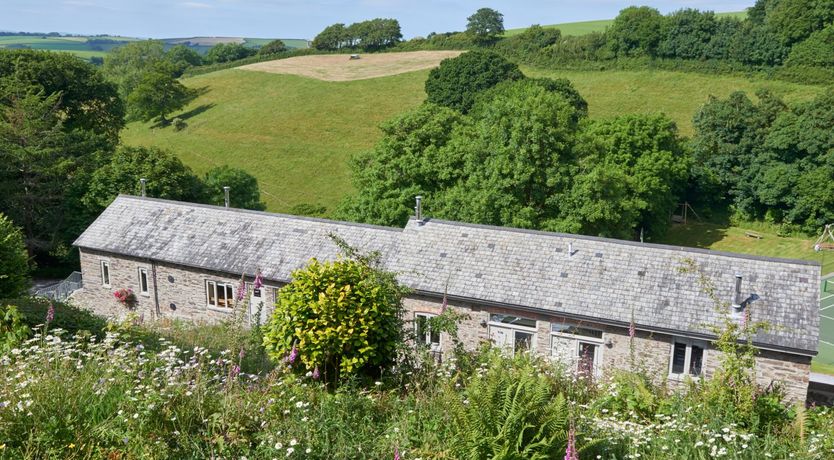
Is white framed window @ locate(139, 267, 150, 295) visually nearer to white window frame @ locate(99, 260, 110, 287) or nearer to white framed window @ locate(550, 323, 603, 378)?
white window frame @ locate(99, 260, 110, 287)

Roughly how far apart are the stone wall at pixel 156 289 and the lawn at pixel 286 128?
2725 cm

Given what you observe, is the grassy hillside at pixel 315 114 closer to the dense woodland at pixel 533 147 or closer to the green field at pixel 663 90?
the green field at pixel 663 90

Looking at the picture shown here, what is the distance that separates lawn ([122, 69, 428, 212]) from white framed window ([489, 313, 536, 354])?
36076mm

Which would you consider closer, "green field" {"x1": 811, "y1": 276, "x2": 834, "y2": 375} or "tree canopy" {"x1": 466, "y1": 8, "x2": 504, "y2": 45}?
"green field" {"x1": 811, "y1": 276, "x2": 834, "y2": 375}

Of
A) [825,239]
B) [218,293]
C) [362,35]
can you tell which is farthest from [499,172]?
[362,35]

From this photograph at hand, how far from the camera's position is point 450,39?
311ft

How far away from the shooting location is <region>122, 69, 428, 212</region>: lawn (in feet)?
195

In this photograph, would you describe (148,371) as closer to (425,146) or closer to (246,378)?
(246,378)

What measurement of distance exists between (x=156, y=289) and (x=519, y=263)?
44.7 ft

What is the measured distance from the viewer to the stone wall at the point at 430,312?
1636 cm

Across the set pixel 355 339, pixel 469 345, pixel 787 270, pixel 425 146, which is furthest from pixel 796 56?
pixel 355 339

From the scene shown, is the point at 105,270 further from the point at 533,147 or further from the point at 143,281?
the point at 533,147

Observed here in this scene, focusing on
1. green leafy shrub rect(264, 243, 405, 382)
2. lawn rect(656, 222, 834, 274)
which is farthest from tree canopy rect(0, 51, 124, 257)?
lawn rect(656, 222, 834, 274)

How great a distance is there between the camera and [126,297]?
2461cm
